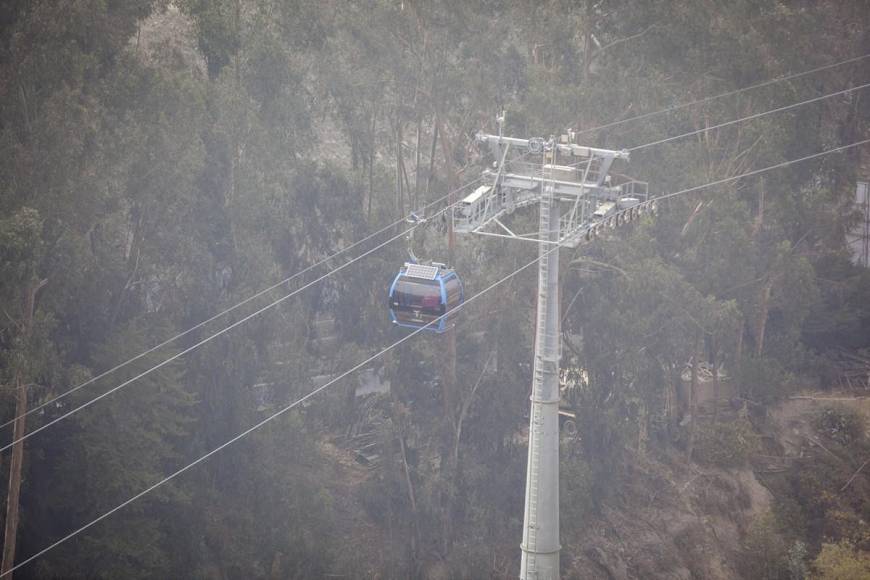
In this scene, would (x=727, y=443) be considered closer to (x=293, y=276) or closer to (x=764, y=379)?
(x=764, y=379)

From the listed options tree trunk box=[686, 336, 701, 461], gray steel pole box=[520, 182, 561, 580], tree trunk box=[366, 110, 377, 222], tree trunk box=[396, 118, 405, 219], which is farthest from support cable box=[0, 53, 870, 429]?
gray steel pole box=[520, 182, 561, 580]

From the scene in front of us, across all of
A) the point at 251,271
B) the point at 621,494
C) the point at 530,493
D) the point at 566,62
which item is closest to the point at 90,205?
the point at 251,271

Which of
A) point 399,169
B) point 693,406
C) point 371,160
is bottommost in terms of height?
point 693,406

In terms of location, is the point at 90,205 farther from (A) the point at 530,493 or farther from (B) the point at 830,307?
(B) the point at 830,307

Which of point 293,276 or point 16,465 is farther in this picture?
point 293,276

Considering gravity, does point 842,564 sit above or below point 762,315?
below

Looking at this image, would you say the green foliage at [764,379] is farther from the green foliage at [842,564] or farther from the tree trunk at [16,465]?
the tree trunk at [16,465]

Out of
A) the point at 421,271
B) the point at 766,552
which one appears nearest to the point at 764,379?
the point at 766,552
